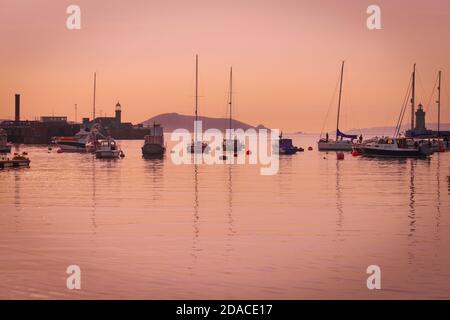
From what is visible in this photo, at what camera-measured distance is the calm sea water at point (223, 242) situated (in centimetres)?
2305

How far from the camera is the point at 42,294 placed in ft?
72.2

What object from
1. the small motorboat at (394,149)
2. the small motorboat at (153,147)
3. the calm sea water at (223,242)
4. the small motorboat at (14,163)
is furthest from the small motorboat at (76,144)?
the calm sea water at (223,242)

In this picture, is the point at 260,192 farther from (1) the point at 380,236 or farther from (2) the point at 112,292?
(2) the point at 112,292

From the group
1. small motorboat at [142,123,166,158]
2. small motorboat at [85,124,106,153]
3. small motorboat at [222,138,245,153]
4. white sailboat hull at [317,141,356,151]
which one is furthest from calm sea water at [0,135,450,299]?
white sailboat hull at [317,141,356,151]

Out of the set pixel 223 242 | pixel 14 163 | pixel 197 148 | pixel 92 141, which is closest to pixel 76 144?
pixel 92 141

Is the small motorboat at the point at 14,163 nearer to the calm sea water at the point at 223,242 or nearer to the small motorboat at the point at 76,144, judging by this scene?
the calm sea water at the point at 223,242

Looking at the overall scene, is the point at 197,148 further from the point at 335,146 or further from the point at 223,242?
the point at 223,242

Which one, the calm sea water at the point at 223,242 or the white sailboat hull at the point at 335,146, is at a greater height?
the white sailboat hull at the point at 335,146

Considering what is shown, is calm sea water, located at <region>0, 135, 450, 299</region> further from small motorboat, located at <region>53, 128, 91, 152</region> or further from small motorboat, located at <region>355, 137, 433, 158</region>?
small motorboat, located at <region>53, 128, 91, 152</region>

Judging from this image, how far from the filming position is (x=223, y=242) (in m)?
31.4

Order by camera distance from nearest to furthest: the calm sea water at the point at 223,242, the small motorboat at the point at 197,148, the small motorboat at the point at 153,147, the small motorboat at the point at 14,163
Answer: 1. the calm sea water at the point at 223,242
2. the small motorboat at the point at 14,163
3. the small motorboat at the point at 153,147
4. the small motorboat at the point at 197,148
